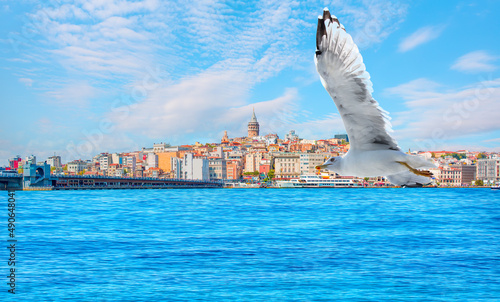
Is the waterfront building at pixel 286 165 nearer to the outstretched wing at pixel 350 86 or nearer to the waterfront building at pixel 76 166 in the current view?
the waterfront building at pixel 76 166

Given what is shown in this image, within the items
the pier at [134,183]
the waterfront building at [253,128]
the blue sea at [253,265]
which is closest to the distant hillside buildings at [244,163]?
the pier at [134,183]

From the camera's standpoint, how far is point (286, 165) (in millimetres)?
70875

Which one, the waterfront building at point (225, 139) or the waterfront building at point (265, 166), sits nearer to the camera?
the waterfront building at point (265, 166)

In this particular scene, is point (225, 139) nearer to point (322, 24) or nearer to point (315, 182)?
point (315, 182)

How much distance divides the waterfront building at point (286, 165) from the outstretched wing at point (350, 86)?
2624 inches

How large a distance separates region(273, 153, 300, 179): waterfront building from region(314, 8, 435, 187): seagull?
219 ft

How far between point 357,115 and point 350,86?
0.25 metres

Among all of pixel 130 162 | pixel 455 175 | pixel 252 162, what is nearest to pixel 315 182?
pixel 252 162

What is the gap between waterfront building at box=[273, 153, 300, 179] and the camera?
230ft

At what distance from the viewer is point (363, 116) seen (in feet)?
10.1

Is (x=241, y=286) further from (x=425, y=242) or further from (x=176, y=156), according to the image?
(x=176, y=156)

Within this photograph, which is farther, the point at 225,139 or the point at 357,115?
the point at 225,139

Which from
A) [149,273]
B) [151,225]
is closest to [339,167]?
[149,273]

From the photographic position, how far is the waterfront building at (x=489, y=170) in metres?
63.6
